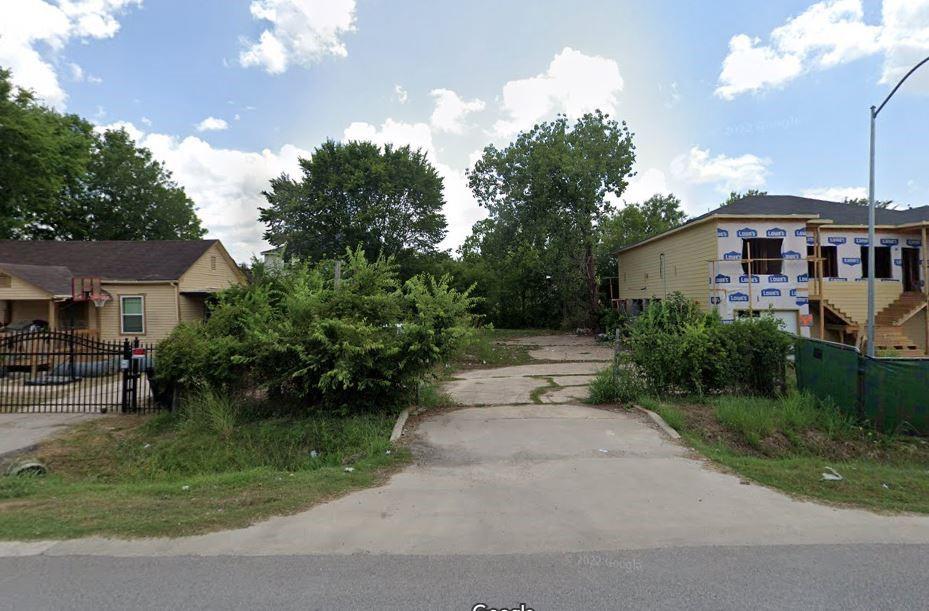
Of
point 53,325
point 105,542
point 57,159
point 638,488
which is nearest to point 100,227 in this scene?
point 57,159

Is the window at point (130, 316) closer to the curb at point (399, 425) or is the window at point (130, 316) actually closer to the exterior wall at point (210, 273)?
the exterior wall at point (210, 273)

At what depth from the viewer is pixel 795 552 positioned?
3660 mm

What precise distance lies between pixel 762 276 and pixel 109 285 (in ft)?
80.4

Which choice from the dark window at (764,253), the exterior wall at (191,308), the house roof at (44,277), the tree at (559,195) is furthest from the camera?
the tree at (559,195)

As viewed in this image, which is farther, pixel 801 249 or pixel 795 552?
pixel 801 249

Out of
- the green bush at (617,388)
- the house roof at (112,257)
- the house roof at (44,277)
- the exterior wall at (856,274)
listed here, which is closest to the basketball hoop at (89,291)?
the house roof at (44,277)

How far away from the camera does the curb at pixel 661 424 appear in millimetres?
7066

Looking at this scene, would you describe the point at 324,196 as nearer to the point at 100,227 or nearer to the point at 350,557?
the point at 100,227

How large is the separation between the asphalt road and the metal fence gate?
20.1 feet

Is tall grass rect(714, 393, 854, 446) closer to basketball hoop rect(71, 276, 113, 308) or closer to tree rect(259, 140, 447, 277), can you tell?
basketball hoop rect(71, 276, 113, 308)

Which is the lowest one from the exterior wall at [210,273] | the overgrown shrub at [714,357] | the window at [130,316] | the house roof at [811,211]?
the overgrown shrub at [714,357]

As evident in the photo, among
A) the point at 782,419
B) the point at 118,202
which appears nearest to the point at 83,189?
the point at 118,202

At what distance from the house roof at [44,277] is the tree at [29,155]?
26.8 ft

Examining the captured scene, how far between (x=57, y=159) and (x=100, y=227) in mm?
12594
